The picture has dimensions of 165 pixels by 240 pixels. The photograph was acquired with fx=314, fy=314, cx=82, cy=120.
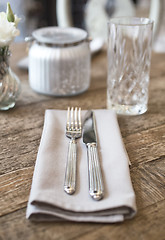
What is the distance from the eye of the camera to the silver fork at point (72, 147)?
0.51 m

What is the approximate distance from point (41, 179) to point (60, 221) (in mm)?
86

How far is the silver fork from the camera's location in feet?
1.68

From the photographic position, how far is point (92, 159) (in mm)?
582

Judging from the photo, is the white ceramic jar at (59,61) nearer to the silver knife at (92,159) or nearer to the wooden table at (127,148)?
the wooden table at (127,148)

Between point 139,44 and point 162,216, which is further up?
point 139,44

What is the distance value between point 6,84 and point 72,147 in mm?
301

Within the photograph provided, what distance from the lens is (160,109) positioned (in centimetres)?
86

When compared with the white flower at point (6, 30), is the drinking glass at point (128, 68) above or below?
below

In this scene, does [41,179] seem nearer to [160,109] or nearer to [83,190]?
[83,190]

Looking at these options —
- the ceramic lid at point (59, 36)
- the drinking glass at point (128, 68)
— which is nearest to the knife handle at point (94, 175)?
the drinking glass at point (128, 68)

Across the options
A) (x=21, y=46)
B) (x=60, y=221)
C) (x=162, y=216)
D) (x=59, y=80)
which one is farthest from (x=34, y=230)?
(x=21, y=46)

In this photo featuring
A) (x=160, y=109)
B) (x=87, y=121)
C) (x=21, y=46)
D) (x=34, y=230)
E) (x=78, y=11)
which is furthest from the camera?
(x=78, y=11)

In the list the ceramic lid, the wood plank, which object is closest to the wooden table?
the wood plank

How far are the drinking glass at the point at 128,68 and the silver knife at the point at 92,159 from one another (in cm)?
11
